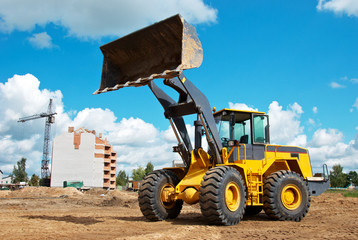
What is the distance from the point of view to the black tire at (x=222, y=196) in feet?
28.0

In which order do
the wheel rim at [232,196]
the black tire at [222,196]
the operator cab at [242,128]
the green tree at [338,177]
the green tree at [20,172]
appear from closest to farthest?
the black tire at [222,196] < the wheel rim at [232,196] < the operator cab at [242,128] < the green tree at [338,177] < the green tree at [20,172]

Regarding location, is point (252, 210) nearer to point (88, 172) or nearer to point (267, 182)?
point (267, 182)

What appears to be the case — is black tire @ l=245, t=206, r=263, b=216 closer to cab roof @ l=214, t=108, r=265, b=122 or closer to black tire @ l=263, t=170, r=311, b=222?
black tire @ l=263, t=170, r=311, b=222

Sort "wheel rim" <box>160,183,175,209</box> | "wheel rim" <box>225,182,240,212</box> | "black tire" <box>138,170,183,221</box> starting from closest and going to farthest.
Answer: "wheel rim" <box>225,182,240,212</box>, "black tire" <box>138,170,183,221</box>, "wheel rim" <box>160,183,175,209</box>

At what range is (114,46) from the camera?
9.87 metres

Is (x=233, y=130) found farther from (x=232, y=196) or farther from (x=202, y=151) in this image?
(x=232, y=196)

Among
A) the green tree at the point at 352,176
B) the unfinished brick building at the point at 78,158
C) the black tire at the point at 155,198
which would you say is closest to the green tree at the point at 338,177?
the green tree at the point at 352,176

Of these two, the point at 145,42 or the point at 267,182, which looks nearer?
the point at 145,42

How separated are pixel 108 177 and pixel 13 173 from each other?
41708mm

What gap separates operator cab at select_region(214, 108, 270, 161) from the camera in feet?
35.4

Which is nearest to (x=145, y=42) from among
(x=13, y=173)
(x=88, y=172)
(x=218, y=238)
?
(x=218, y=238)

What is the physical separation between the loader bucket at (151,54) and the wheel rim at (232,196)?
10.6ft

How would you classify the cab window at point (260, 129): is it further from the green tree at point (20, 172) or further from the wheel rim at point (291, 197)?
the green tree at point (20, 172)

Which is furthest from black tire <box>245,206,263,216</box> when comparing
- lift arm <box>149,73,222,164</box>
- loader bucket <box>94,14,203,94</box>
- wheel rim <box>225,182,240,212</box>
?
loader bucket <box>94,14,203,94</box>
